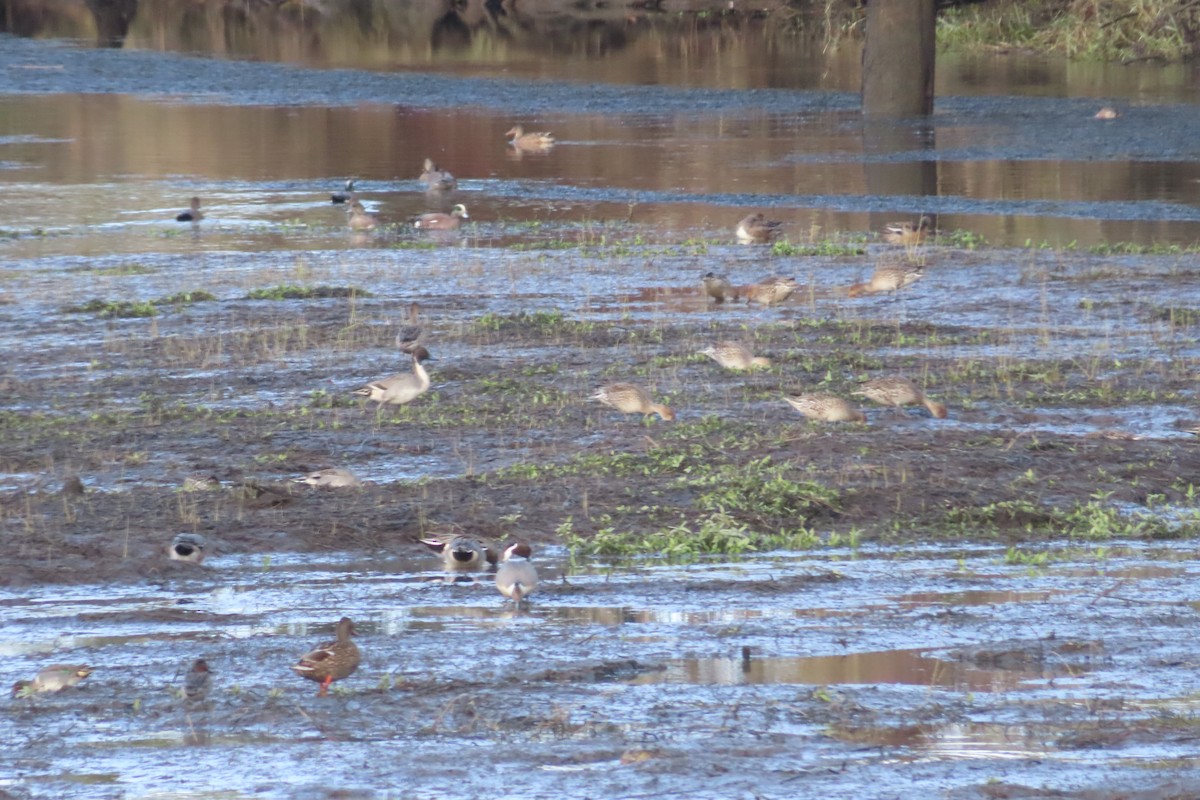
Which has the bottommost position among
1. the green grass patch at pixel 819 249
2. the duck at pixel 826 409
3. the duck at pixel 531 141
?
the duck at pixel 826 409

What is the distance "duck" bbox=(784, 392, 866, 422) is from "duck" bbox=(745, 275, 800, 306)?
166 inches

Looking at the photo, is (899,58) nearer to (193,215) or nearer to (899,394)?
(193,215)

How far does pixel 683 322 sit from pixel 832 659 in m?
8.16

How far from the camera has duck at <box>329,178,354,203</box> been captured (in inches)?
927

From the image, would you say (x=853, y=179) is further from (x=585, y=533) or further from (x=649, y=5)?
(x=649, y=5)

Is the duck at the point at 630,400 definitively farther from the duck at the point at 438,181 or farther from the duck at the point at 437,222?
the duck at the point at 438,181

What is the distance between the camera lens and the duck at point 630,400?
11266mm

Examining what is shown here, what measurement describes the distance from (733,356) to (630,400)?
1686mm

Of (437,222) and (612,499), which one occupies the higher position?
(437,222)

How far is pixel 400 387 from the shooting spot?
466 inches

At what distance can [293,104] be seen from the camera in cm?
3712

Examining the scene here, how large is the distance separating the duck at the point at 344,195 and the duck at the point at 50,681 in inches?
648

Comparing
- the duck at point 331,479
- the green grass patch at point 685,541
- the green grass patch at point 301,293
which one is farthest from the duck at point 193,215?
the green grass patch at point 685,541

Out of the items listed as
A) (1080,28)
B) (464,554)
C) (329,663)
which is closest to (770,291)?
(464,554)
